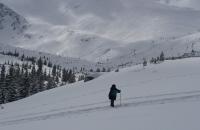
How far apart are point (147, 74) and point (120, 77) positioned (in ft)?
22.9

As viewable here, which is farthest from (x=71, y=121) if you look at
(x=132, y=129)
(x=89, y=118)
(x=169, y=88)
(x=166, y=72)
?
(x=166, y=72)

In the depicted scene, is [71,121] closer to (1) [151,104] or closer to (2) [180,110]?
(1) [151,104]

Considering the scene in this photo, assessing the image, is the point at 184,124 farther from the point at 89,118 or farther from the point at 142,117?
the point at 89,118

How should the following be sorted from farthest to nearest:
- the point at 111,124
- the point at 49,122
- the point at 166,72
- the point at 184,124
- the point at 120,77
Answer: the point at 120,77 < the point at 166,72 < the point at 49,122 < the point at 111,124 < the point at 184,124

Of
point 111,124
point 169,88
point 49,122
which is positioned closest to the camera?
point 111,124

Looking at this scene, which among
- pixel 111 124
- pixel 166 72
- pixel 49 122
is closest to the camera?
pixel 111 124

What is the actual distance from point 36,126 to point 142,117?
30.8 ft

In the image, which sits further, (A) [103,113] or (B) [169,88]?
(B) [169,88]

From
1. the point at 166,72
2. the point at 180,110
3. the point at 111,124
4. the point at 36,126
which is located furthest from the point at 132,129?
the point at 166,72

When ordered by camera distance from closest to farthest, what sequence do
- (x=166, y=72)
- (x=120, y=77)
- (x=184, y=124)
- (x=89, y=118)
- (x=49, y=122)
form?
(x=184, y=124) → (x=89, y=118) → (x=49, y=122) → (x=166, y=72) → (x=120, y=77)

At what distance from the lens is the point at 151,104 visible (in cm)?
3406

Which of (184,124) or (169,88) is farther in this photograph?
(169,88)

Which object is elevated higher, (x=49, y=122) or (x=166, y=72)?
(x=166, y=72)

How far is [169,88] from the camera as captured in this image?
4394 cm
